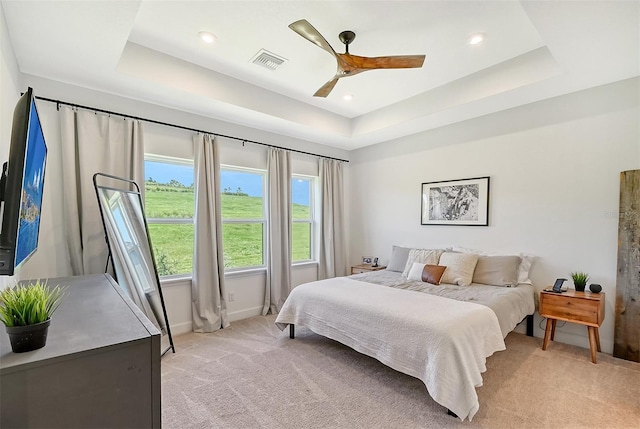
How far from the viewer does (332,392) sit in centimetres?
224

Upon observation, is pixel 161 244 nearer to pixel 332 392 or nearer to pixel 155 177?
pixel 155 177

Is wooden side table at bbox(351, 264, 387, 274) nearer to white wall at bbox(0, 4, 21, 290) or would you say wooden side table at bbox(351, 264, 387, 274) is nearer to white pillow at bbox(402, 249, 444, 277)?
white pillow at bbox(402, 249, 444, 277)

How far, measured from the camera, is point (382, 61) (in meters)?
2.30

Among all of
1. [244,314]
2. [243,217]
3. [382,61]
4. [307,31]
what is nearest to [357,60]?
[382,61]

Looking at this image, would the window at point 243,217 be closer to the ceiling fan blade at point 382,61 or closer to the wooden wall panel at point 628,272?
the ceiling fan blade at point 382,61

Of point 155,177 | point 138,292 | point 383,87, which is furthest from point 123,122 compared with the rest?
point 383,87

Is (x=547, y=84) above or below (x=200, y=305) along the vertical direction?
above

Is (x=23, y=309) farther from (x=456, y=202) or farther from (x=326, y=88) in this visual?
(x=456, y=202)

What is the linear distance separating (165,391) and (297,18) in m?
3.07

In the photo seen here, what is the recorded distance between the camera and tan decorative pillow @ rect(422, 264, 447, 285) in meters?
3.32

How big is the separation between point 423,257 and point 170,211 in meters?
3.20

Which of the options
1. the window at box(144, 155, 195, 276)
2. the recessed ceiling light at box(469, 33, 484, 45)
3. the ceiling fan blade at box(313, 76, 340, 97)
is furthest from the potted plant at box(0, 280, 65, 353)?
the recessed ceiling light at box(469, 33, 484, 45)

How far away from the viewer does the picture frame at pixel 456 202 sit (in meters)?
3.75

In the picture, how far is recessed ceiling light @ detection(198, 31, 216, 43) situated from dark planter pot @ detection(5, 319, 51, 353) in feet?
7.95
